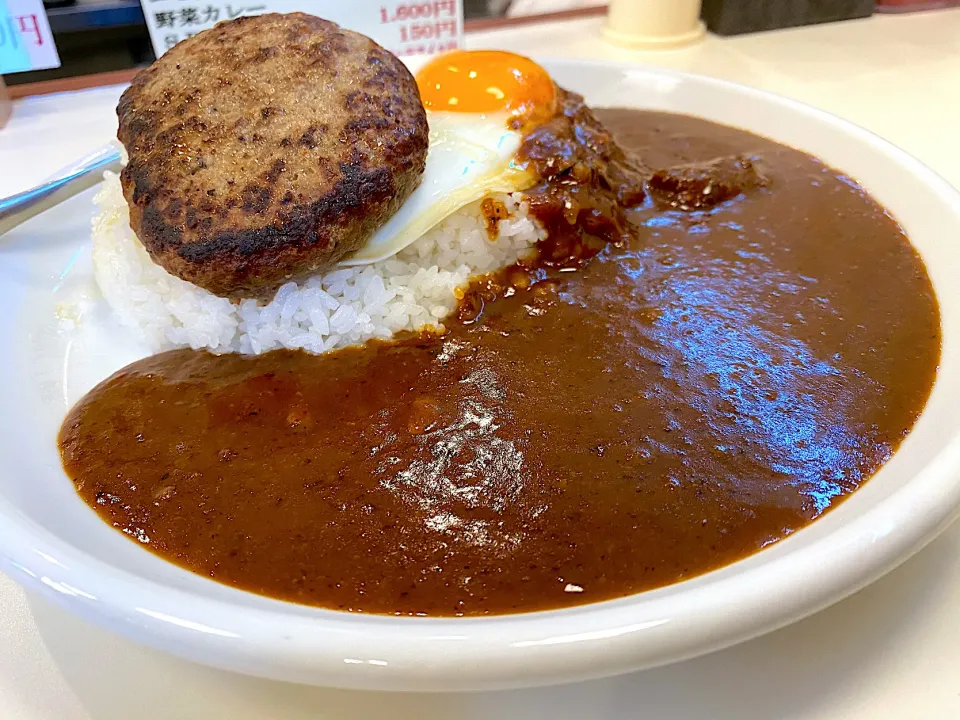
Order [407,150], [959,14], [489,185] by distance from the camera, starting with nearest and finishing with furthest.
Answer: [407,150] < [489,185] < [959,14]

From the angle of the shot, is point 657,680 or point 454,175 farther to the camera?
point 454,175

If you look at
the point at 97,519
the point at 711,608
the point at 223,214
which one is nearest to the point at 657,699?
the point at 711,608

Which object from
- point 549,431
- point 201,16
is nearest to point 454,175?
point 549,431

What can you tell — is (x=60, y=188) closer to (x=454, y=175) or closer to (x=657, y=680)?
(x=454, y=175)

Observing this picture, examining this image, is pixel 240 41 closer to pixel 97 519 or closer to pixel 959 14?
pixel 97 519

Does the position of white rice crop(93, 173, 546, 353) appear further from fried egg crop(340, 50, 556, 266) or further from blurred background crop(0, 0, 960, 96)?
blurred background crop(0, 0, 960, 96)

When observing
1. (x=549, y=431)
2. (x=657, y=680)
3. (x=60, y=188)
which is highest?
(x=60, y=188)

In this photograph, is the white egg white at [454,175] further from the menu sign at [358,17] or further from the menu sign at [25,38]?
the menu sign at [25,38]
